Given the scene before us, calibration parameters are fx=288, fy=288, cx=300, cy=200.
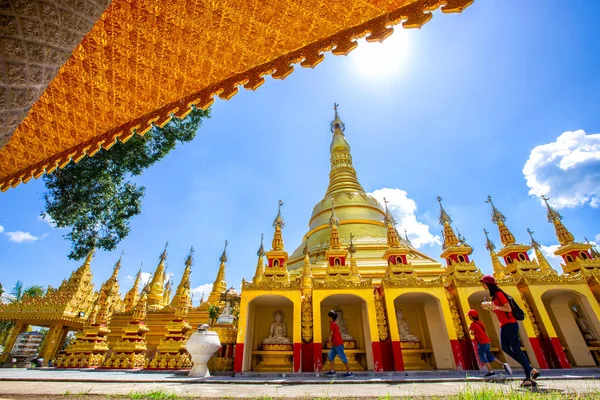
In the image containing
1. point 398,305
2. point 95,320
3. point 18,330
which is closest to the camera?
point 398,305

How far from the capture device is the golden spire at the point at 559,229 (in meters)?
12.0

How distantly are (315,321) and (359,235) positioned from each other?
32.5 ft

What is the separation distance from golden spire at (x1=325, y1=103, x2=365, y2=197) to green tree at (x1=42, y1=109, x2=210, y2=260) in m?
15.8

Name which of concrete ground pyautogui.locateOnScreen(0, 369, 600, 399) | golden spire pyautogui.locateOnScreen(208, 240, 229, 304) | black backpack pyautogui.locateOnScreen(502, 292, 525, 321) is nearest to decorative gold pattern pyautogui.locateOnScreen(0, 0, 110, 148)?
concrete ground pyautogui.locateOnScreen(0, 369, 600, 399)

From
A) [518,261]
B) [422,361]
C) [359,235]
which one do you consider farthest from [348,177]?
[422,361]

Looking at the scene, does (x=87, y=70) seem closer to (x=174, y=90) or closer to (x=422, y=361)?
(x=174, y=90)

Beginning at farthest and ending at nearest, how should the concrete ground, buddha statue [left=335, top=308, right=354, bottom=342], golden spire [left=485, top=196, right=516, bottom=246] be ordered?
golden spire [left=485, top=196, right=516, bottom=246], buddha statue [left=335, top=308, right=354, bottom=342], the concrete ground

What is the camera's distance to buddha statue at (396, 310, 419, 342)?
10.3 meters

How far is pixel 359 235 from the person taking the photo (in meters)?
18.5

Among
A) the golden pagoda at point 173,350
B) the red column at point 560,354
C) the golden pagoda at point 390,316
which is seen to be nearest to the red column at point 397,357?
the golden pagoda at point 390,316

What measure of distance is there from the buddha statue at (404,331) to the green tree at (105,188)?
32.3 feet

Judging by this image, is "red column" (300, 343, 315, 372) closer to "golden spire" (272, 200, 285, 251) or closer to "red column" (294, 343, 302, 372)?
"red column" (294, 343, 302, 372)

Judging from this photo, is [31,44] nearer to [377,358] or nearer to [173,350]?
[377,358]

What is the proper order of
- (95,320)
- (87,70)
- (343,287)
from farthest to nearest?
(95,320), (343,287), (87,70)
